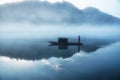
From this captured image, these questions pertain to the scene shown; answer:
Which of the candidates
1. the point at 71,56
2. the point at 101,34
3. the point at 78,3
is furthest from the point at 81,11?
the point at 71,56

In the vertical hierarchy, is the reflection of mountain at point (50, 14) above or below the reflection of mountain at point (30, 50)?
above

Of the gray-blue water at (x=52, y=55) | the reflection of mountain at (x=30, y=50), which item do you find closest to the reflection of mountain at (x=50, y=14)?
the gray-blue water at (x=52, y=55)

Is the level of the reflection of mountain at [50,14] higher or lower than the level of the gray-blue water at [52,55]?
higher

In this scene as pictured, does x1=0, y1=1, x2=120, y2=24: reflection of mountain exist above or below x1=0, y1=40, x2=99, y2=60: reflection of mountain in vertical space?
above

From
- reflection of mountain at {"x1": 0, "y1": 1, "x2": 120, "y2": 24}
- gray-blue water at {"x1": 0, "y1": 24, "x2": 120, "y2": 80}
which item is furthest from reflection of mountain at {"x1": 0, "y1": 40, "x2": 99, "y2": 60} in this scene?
reflection of mountain at {"x1": 0, "y1": 1, "x2": 120, "y2": 24}

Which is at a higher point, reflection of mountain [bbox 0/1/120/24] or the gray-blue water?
reflection of mountain [bbox 0/1/120/24]

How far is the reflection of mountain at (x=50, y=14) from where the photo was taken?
2.88 metres

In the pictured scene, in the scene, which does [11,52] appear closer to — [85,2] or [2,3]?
[2,3]

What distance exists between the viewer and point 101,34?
3043mm

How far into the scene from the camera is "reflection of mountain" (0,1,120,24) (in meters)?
2.88

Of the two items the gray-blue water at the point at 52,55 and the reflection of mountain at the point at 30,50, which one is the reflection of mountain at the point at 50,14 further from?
the reflection of mountain at the point at 30,50

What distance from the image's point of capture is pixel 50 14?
2945mm

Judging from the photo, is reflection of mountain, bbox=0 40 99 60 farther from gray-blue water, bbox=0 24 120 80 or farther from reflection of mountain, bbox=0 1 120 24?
reflection of mountain, bbox=0 1 120 24

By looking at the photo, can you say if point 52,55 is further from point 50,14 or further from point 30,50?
point 50,14
